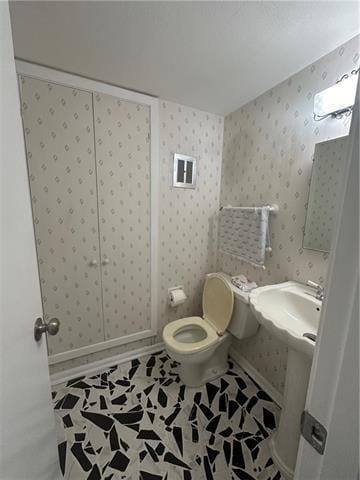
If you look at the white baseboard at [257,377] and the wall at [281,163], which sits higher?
the wall at [281,163]

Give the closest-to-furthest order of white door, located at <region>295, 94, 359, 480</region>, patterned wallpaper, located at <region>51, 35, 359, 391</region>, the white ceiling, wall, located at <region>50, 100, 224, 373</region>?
white door, located at <region>295, 94, 359, 480</region>
the white ceiling
patterned wallpaper, located at <region>51, 35, 359, 391</region>
wall, located at <region>50, 100, 224, 373</region>

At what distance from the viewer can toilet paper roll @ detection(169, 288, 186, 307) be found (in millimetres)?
1843

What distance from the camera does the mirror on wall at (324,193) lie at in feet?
3.61

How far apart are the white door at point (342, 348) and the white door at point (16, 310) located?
68cm

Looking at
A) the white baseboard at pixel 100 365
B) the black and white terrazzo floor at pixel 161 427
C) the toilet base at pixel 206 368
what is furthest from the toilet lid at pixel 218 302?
the white baseboard at pixel 100 365

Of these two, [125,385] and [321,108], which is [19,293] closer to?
[125,385]

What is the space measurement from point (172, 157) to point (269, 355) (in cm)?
173

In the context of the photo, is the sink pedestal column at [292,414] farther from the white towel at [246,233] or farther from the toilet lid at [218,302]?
the white towel at [246,233]

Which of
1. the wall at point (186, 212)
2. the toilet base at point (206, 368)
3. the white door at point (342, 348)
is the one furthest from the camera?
the wall at point (186, 212)

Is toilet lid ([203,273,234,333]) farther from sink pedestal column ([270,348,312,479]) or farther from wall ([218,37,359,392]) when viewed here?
sink pedestal column ([270,348,312,479])

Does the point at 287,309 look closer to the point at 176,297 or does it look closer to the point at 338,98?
the point at 176,297

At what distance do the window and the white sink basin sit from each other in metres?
1.06

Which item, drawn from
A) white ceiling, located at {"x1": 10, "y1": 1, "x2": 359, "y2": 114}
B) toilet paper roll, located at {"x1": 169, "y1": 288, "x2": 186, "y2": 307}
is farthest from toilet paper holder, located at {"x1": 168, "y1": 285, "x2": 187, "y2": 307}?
white ceiling, located at {"x1": 10, "y1": 1, "x2": 359, "y2": 114}

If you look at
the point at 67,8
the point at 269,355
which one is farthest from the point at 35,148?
the point at 269,355
